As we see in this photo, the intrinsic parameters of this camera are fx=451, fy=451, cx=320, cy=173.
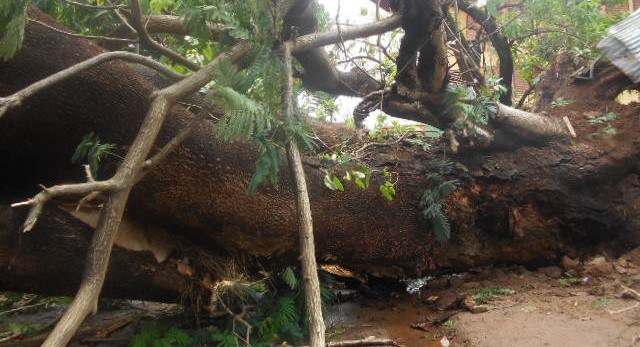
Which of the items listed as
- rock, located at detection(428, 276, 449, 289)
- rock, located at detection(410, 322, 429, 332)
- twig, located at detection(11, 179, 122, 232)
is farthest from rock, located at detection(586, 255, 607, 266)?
twig, located at detection(11, 179, 122, 232)

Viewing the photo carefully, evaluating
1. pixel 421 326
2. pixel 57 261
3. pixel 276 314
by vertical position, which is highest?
pixel 57 261

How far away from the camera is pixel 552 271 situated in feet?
12.3

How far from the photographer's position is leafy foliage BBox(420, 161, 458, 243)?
349cm

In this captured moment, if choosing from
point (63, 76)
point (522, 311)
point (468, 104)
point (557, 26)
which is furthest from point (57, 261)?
point (557, 26)

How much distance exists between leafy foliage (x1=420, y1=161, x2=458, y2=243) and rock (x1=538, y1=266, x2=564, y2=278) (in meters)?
0.91

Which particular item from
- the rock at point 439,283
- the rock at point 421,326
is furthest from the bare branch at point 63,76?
the rock at point 439,283

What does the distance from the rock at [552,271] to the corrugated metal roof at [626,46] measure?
1.65 m

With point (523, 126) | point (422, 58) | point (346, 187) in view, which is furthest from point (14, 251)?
point (523, 126)

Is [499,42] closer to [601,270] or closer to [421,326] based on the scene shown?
[601,270]

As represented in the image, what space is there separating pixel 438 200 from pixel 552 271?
118cm

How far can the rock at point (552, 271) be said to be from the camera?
3.69 m

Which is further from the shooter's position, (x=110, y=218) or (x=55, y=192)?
(x=110, y=218)

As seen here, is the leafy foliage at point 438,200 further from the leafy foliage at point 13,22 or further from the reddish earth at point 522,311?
the leafy foliage at point 13,22

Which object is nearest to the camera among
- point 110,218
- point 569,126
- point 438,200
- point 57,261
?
point 110,218
